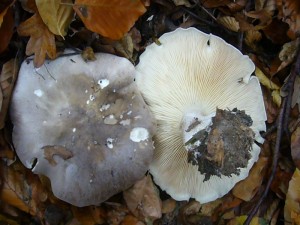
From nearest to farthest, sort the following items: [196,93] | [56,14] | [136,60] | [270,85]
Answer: [56,14] < [196,93] < [136,60] < [270,85]

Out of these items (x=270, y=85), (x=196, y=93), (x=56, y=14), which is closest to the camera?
(x=56, y=14)

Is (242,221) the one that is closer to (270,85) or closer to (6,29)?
(270,85)

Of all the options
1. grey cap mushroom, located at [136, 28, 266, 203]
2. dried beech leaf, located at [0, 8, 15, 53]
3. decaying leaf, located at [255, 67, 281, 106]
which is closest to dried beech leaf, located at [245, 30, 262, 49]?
decaying leaf, located at [255, 67, 281, 106]

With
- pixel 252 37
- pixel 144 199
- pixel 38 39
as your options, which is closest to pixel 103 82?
pixel 38 39

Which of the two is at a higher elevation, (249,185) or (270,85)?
(270,85)

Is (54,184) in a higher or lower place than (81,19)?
lower

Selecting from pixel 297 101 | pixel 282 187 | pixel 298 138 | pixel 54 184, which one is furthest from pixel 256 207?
pixel 54 184

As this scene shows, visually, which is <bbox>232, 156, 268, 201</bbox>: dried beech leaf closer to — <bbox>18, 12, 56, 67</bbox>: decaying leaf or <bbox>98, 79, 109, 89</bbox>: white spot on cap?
<bbox>98, 79, 109, 89</bbox>: white spot on cap

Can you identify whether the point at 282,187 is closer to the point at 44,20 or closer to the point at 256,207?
the point at 256,207
